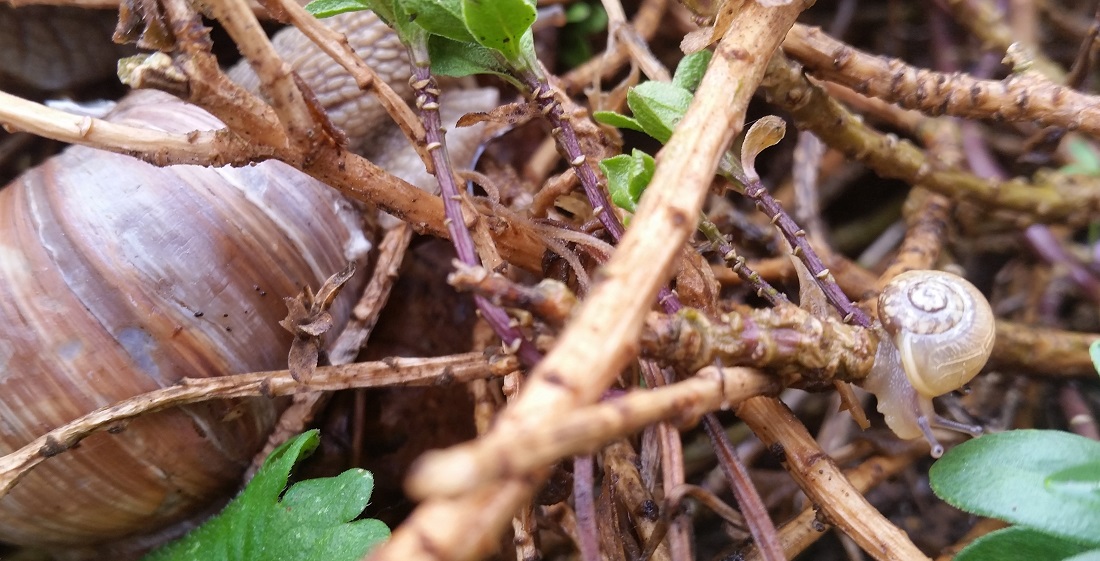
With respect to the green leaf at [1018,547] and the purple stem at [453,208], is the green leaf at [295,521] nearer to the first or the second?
the purple stem at [453,208]

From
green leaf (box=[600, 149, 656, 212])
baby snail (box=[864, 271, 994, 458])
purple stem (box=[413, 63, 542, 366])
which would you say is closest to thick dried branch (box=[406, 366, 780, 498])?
purple stem (box=[413, 63, 542, 366])

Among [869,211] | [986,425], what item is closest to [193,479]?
[986,425]

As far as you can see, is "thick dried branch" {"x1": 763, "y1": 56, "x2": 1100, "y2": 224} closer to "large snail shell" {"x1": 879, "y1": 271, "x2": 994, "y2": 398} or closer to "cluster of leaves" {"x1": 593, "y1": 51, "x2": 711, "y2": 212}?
"cluster of leaves" {"x1": 593, "y1": 51, "x2": 711, "y2": 212}

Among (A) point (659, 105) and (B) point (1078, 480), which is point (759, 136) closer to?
(A) point (659, 105)

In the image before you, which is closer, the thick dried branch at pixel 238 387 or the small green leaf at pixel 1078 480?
the small green leaf at pixel 1078 480

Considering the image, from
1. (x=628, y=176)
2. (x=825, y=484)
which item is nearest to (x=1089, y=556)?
(x=825, y=484)

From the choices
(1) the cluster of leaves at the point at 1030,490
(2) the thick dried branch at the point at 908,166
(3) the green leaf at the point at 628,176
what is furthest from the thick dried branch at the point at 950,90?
(1) the cluster of leaves at the point at 1030,490
